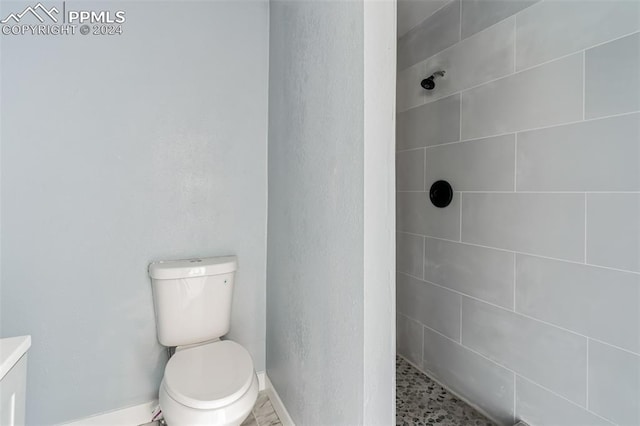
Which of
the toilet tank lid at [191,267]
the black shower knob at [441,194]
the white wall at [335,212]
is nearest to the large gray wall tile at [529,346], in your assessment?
the black shower knob at [441,194]

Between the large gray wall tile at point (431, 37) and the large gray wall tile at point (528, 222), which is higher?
the large gray wall tile at point (431, 37)

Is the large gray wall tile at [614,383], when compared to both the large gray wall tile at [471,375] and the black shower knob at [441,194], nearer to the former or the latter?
the large gray wall tile at [471,375]

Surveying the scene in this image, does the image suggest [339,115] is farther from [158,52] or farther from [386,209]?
[158,52]

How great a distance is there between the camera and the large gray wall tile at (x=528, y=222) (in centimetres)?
124

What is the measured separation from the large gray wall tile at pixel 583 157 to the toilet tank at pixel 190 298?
1.45m

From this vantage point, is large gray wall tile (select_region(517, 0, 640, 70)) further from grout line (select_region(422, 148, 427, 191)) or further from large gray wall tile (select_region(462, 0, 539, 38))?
grout line (select_region(422, 148, 427, 191))

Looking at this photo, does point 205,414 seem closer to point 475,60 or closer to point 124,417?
point 124,417

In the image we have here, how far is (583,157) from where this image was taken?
1.20 meters

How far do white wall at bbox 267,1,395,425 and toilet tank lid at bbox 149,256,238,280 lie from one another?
277 millimetres

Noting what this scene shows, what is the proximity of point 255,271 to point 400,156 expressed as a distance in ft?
3.87

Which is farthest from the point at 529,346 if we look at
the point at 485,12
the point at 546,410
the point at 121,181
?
the point at 121,181

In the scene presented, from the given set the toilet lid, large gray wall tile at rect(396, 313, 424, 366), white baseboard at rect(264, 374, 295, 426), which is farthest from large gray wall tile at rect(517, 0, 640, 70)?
white baseboard at rect(264, 374, 295, 426)

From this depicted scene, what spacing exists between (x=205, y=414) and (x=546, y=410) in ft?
4.49

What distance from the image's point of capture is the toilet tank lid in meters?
1.46
